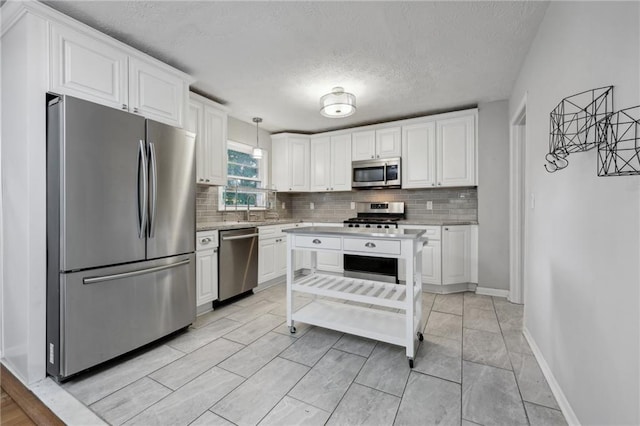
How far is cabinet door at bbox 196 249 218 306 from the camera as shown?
292 cm

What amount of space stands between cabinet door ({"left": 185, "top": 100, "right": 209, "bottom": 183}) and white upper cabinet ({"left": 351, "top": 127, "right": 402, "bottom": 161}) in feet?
7.48

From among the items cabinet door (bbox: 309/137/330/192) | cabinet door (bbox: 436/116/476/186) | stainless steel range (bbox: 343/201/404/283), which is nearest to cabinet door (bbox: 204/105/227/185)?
cabinet door (bbox: 309/137/330/192)

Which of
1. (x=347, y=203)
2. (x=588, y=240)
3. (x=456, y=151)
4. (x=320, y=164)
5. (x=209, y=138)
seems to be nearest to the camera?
(x=588, y=240)

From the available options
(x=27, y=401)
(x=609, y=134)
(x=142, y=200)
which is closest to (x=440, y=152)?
(x=609, y=134)

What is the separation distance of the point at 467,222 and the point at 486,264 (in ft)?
1.90

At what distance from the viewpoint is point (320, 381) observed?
1.85 m

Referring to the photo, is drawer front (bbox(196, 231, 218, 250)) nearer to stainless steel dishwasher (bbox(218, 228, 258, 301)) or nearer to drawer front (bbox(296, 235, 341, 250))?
stainless steel dishwasher (bbox(218, 228, 258, 301))

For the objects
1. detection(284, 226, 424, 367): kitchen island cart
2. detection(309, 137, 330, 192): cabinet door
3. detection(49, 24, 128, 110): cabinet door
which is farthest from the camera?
detection(309, 137, 330, 192): cabinet door

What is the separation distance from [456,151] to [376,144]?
1.14 metres

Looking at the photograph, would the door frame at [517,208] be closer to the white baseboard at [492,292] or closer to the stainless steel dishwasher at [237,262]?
the white baseboard at [492,292]

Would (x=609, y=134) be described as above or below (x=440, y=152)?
below

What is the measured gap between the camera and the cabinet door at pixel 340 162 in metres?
4.62

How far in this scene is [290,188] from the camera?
4875 mm

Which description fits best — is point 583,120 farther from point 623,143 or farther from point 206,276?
point 206,276
